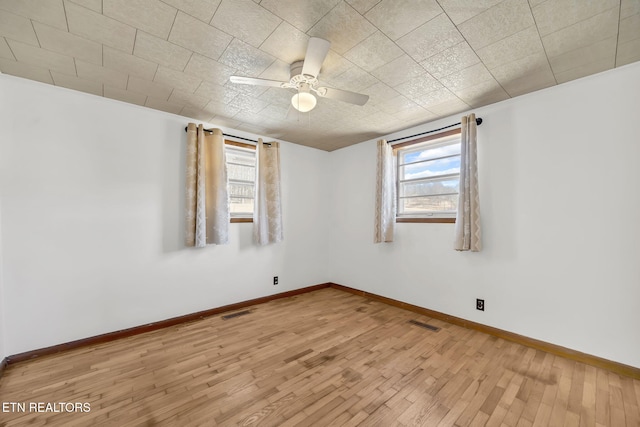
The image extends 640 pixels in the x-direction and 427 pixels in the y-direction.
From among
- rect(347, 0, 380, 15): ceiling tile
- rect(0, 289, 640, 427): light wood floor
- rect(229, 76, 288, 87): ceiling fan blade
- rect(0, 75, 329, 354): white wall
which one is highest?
rect(347, 0, 380, 15): ceiling tile

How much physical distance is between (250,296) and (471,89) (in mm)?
3571

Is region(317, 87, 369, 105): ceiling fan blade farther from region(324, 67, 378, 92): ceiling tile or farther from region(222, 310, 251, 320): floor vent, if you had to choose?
region(222, 310, 251, 320): floor vent

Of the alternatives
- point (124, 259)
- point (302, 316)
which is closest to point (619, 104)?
point (302, 316)

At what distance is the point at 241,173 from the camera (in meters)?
3.68

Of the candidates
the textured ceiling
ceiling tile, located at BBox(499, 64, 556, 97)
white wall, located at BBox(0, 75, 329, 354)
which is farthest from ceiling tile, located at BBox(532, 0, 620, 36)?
white wall, located at BBox(0, 75, 329, 354)

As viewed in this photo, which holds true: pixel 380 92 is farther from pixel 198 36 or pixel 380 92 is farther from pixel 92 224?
pixel 92 224

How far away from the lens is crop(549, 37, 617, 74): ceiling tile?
70.0 inches

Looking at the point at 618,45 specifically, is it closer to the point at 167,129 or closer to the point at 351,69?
the point at 351,69

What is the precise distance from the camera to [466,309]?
2.87 m

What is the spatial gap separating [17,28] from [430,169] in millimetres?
3796

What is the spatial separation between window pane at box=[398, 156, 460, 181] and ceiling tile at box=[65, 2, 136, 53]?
10.3 ft

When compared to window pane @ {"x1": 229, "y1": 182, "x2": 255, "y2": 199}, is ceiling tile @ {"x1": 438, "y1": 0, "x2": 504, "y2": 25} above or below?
above

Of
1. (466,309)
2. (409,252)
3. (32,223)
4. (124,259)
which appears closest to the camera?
(32,223)

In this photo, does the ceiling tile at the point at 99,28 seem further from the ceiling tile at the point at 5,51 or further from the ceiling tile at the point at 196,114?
the ceiling tile at the point at 196,114
